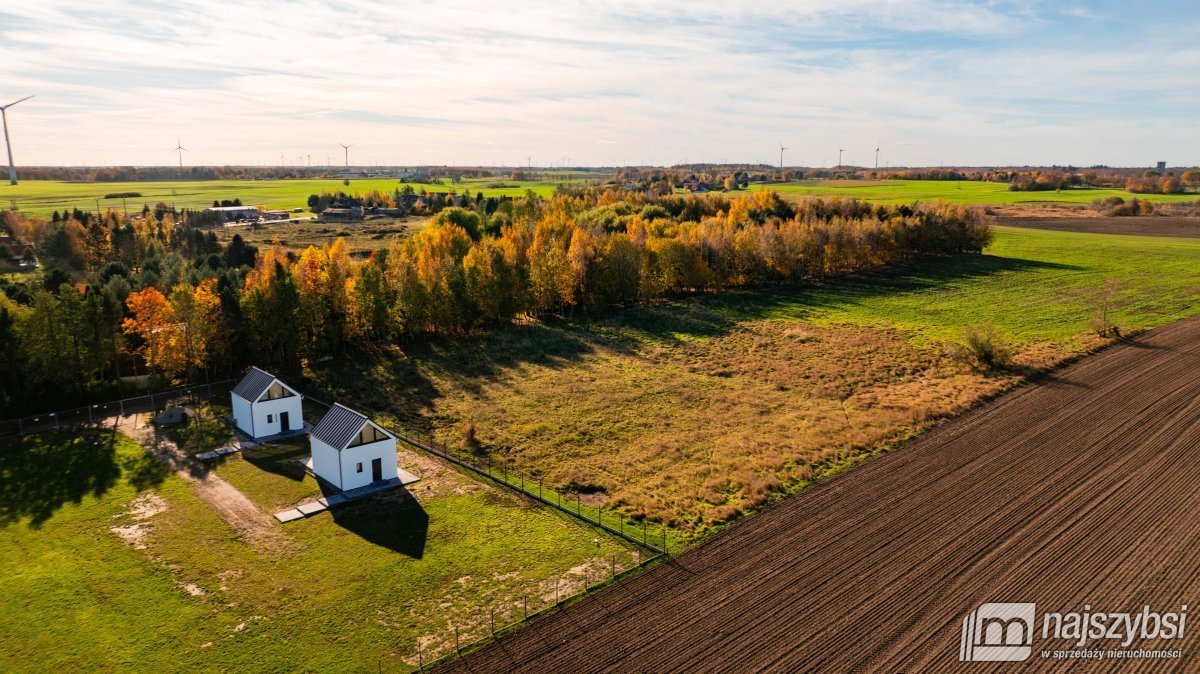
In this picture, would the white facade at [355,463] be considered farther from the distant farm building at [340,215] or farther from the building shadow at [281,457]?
the distant farm building at [340,215]

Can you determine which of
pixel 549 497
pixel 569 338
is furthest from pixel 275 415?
pixel 569 338

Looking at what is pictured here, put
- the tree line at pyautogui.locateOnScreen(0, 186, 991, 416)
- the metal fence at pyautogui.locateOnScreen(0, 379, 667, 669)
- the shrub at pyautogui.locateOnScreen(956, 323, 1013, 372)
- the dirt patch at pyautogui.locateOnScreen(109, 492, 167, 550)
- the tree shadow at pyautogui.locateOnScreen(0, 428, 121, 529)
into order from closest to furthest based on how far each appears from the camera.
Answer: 1. the metal fence at pyautogui.locateOnScreen(0, 379, 667, 669)
2. the dirt patch at pyautogui.locateOnScreen(109, 492, 167, 550)
3. the tree shadow at pyautogui.locateOnScreen(0, 428, 121, 529)
4. the tree line at pyautogui.locateOnScreen(0, 186, 991, 416)
5. the shrub at pyautogui.locateOnScreen(956, 323, 1013, 372)

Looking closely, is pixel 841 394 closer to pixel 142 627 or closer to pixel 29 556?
pixel 142 627

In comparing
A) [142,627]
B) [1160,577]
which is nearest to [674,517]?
[1160,577]

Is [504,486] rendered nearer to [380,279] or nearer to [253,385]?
[253,385]

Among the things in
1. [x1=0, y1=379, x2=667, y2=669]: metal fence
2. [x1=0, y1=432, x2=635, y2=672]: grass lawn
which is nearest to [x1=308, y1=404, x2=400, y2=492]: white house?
[x1=0, y1=432, x2=635, y2=672]: grass lawn

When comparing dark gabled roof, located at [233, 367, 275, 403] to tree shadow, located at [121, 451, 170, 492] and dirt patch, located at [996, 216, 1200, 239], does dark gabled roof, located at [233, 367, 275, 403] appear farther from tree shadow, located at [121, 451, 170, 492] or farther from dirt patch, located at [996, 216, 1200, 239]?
dirt patch, located at [996, 216, 1200, 239]
